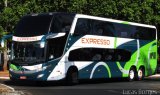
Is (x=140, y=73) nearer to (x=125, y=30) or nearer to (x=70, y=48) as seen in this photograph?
(x=125, y=30)

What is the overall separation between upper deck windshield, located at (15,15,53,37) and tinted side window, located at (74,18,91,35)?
5.81 feet

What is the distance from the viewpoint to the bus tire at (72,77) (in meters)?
24.9

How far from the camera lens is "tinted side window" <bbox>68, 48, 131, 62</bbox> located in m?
25.2

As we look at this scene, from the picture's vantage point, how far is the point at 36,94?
1895 centimetres

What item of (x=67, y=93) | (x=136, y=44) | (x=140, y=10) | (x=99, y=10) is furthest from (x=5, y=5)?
(x=67, y=93)

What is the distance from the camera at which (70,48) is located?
2447cm

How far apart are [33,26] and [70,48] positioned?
90.8 inches

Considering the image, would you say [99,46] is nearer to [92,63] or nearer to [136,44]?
[92,63]

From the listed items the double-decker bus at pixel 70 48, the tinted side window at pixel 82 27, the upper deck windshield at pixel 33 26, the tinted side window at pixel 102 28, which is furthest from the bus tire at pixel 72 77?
the upper deck windshield at pixel 33 26

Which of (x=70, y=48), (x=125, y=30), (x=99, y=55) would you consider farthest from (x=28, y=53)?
(x=125, y=30)

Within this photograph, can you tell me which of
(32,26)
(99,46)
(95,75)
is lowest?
(95,75)

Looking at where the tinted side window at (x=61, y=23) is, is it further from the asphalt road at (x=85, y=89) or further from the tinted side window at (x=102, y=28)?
the asphalt road at (x=85, y=89)

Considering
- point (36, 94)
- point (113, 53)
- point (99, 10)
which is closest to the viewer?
point (36, 94)

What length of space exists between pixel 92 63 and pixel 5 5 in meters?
15.7
